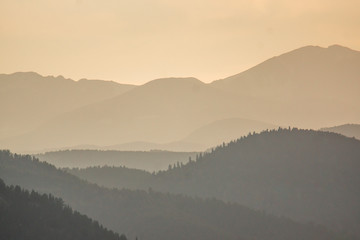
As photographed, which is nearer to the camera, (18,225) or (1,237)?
(1,237)

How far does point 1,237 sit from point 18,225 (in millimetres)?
14179

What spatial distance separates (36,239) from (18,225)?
5.36 metres

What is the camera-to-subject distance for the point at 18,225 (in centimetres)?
19550

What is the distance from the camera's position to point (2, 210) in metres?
198

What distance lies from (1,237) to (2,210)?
666 inches

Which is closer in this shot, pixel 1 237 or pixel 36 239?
pixel 1 237

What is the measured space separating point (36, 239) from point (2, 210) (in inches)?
410

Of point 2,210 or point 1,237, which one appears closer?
point 1,237

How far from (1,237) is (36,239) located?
54.0 ft

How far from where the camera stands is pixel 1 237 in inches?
7141

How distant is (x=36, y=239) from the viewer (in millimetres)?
196875
